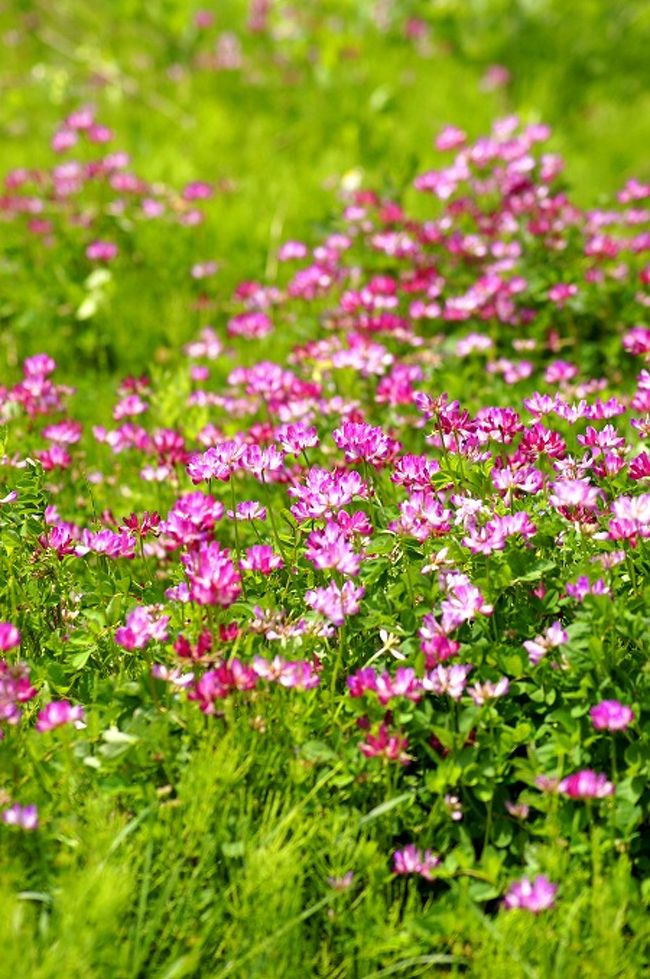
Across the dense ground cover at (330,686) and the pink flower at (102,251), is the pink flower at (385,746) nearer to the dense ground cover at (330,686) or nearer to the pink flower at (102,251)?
the dense ground cover at (330,686)

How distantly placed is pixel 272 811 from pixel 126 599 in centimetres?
72

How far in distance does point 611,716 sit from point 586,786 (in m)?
0.14

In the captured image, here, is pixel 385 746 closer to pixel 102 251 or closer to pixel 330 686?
pixel 330 686

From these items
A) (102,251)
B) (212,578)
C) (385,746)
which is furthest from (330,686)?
(102,251)

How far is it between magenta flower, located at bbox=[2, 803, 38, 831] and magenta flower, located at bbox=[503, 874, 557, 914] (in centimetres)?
86

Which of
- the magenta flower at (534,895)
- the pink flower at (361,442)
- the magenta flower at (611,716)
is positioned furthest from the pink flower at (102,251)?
the magenta flower at (534,895)

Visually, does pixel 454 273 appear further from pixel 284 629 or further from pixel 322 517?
pixel 284 629

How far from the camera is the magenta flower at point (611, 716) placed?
2.08 metres

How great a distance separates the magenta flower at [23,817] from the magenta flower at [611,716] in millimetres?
1043

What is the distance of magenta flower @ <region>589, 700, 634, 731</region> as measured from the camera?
6.82 feet

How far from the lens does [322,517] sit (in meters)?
2.69

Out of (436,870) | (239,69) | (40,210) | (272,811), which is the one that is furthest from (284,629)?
(239,69)

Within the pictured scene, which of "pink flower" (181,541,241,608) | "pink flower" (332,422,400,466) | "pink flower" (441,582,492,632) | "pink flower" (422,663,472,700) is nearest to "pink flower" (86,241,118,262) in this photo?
"pink flower" (332,422,400,466)

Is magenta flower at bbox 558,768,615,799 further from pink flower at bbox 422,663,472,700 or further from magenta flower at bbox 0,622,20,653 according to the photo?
magenta flower at bbox 0,622,20,653
